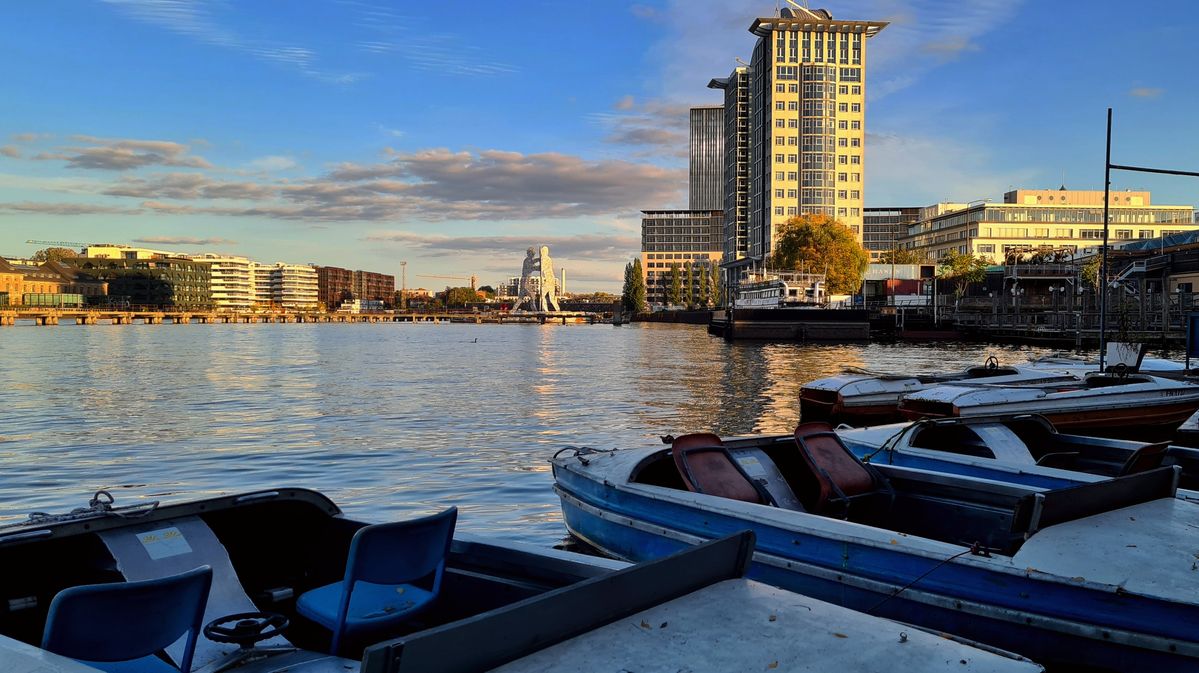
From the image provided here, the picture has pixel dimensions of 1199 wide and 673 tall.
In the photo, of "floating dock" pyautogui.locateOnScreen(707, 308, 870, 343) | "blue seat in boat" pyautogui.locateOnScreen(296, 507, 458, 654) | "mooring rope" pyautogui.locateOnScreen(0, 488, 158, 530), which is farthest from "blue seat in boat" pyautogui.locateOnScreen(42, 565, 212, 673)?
"floating dock" pyautogui.locateOnScreen(707, 308, 870, 343)

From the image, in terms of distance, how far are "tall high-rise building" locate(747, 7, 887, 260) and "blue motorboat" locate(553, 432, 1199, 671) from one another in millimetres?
160836

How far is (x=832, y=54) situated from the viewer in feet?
541

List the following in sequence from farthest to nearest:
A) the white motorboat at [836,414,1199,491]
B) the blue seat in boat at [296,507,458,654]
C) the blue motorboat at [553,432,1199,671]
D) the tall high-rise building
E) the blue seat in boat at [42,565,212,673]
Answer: the tall high-rise building < the white motorboat at [836,414,1199,491] < the blue motorboat at [553,432,1199,671] < the blue seat in boat at [296,507,458,654] < the blue seat in boat at [42,565,212,673]

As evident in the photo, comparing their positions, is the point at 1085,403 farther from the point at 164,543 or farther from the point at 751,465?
the point at 164,543

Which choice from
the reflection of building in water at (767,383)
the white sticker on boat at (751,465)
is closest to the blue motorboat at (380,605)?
the white sticker on boat at (751,465)

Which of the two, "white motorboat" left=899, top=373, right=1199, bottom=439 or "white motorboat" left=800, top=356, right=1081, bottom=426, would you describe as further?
"white motorboat" left=800, top=356, right=1081, bottom=426

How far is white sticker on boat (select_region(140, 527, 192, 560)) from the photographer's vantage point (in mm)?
5695

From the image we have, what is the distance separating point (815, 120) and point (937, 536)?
16554cm

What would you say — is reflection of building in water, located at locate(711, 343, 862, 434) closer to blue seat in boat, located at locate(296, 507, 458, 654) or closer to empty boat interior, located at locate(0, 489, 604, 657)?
empty boat interior, located at locate(0, 489, 604, 657)

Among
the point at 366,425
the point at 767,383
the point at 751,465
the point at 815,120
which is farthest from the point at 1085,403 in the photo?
the point at 815,120

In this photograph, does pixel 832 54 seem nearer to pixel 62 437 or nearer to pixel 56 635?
pixel 62 437

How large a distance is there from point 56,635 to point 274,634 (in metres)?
1.78

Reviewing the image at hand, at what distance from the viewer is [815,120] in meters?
164

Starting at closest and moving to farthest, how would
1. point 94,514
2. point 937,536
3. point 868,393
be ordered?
point 94,514 → point 937,536 → point 868,393
